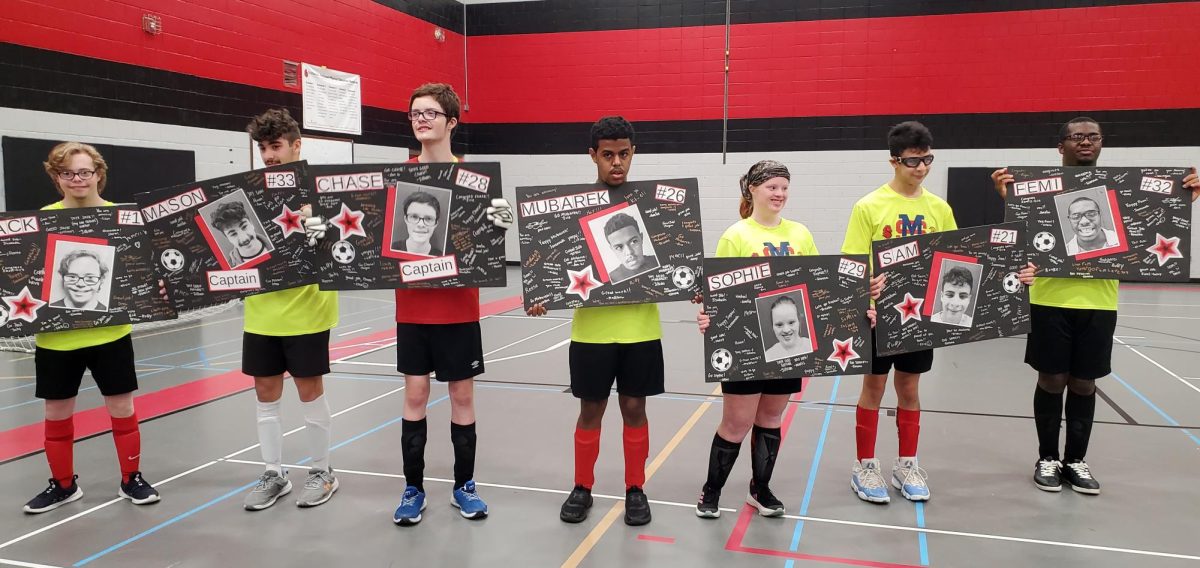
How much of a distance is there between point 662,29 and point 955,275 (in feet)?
40.5

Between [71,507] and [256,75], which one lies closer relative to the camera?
[71,507]

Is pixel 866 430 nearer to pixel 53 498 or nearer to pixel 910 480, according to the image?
pixel 910 480

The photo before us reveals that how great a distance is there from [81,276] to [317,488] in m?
1.49

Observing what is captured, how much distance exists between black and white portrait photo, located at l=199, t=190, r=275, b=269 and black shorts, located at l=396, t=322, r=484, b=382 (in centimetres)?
77

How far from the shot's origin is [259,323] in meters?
3.64

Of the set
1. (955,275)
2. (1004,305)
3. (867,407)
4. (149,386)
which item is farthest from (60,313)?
(1004,305)

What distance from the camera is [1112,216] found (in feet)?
12.6

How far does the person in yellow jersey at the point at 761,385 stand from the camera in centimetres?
330

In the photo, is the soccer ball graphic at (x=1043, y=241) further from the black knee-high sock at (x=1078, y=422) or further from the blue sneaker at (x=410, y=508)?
the blue sneaker at (x=410, y=508)

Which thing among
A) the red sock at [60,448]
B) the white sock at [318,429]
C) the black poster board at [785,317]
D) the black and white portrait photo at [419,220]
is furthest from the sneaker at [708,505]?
the red sock at [60,448]

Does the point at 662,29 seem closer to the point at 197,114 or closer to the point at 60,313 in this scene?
the point at 197,114

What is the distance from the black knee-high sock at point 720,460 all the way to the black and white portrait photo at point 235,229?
2265mm

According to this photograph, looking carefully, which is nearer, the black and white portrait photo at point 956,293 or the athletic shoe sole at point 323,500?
the black and white portrait photo at point 956,293

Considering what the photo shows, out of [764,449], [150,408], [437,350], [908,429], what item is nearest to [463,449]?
[437,350]
